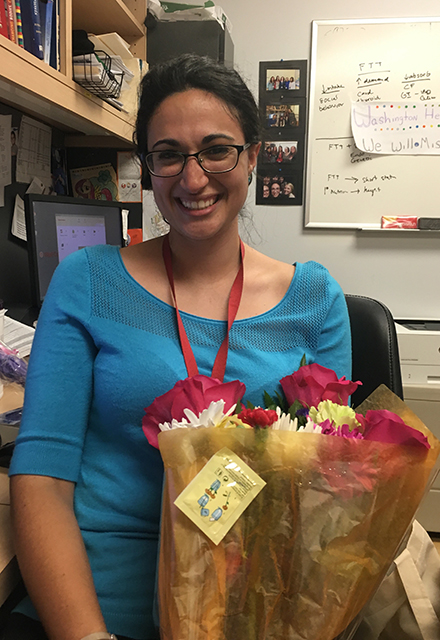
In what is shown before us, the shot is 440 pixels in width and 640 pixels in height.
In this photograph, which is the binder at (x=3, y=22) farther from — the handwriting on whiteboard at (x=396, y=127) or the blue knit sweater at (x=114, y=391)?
the handwriting on whiteboard at (x=396, y=127)

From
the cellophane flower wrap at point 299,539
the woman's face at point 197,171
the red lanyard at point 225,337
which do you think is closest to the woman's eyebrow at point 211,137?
the woman's face at point 197,171

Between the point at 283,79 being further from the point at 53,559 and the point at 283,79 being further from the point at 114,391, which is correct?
the point at 53,559

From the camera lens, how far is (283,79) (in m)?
2.08

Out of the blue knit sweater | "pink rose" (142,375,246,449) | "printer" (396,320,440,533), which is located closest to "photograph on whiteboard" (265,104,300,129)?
"printer" (396,320,440,533)

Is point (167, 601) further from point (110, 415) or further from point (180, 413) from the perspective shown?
point (110, 415)

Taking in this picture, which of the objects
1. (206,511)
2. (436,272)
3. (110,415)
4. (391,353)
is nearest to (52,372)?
(110,415)

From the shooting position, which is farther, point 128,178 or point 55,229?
point 128,178

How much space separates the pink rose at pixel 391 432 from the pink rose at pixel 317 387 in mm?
105

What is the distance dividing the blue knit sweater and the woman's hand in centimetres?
3

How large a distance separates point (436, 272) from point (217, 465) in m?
1.97

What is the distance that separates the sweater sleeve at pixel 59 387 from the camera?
2.39ft

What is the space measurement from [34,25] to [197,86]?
0.60 m

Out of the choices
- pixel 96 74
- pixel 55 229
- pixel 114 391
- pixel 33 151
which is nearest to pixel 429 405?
pixel 114 391

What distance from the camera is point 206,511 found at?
487mm
